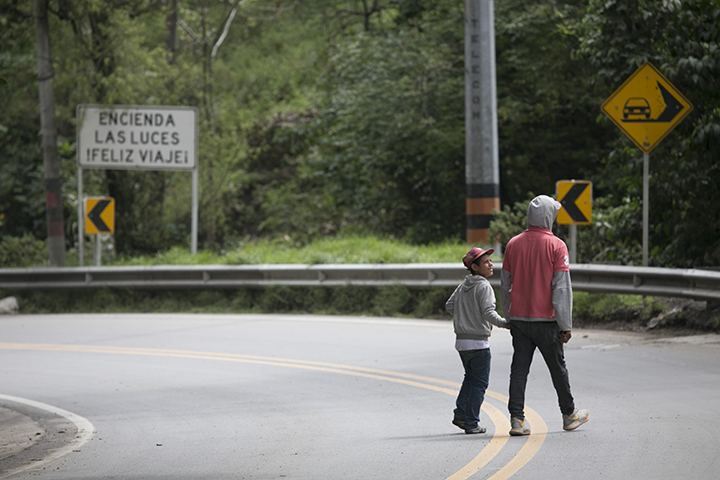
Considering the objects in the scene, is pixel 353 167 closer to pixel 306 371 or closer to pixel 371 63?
pixel 371 63

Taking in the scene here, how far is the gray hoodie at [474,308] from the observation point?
6754 millimetres

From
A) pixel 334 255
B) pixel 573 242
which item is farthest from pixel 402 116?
pixel 573 242

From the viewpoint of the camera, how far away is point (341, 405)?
8.12m

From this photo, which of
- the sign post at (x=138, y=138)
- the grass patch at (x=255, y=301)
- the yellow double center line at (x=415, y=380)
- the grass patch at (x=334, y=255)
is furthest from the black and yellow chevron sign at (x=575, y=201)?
the sign post at (x=138, y=138)

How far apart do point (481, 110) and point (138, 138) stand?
24.7ft

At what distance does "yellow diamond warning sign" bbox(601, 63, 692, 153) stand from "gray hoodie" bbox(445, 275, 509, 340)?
6954 millimetres

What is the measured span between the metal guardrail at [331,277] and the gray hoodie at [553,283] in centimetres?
519

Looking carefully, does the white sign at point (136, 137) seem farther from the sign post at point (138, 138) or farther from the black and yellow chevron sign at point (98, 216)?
the black and yellow chevron sign at point (98, 216)

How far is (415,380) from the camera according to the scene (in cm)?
916

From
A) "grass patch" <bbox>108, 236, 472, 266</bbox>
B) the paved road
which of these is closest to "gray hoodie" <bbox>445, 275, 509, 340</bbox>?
the paved road

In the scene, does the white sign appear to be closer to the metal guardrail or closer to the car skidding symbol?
the metal guardrail

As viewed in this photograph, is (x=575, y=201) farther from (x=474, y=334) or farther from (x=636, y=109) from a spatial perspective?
(x=474, y=334)

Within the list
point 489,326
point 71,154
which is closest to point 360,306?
point 489,326

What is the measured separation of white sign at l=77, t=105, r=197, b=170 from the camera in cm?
1905
